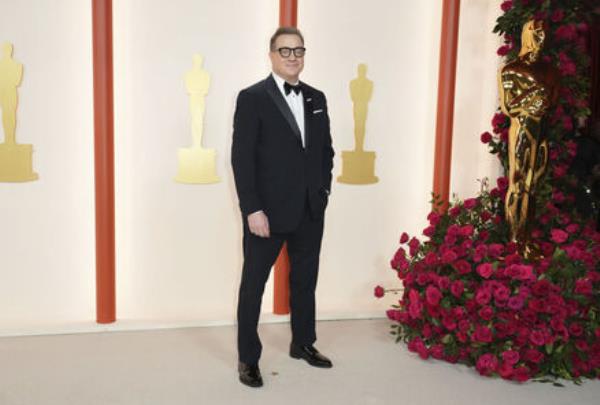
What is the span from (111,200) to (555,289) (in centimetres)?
216

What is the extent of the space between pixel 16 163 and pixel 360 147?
1.80 metres

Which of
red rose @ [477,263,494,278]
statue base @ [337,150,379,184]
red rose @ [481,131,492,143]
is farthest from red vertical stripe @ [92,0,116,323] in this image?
red rose @ [481,131,492,143]

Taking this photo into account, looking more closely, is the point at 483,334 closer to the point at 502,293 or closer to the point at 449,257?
the point at 502,293

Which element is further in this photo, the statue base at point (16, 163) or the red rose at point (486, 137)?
the red rose at point (486, 137)

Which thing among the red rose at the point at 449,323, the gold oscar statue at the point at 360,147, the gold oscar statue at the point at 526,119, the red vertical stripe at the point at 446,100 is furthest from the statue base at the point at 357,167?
the red rose at the point at 449,323

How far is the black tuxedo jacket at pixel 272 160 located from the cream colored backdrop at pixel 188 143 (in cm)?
88

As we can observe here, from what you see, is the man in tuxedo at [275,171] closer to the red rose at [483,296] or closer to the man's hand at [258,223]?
the man's hand at [258,223]

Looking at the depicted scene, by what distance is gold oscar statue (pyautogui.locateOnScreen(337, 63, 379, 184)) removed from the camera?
12.4 ft

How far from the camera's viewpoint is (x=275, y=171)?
2773mm

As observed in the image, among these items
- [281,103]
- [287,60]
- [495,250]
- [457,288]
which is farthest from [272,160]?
[495,250]

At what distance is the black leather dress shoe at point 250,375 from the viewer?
9.33 feet

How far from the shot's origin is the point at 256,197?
2713 millimetres

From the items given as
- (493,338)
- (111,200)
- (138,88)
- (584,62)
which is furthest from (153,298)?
(584,62)

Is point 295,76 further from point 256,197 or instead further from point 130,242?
point 130,242
